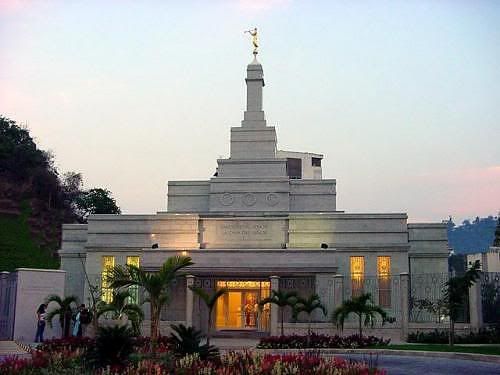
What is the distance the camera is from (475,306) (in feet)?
87.7

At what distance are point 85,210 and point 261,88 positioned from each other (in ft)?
93.1

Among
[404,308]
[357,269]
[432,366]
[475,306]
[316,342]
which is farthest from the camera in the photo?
[357,269]

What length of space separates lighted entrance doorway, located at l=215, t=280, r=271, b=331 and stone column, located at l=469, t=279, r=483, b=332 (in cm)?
1148

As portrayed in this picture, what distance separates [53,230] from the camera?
53.7 meters

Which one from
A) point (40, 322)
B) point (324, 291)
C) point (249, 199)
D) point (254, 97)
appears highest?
point (254, 97)

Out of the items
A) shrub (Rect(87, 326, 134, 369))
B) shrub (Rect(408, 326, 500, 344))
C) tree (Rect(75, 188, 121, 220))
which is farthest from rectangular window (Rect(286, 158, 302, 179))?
shrub (Rect(87, 326, 134, 369))

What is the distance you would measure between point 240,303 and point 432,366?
63.8 feet

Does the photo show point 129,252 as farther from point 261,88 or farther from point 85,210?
point 85,210

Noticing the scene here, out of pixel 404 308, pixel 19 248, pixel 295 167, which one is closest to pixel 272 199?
pixel 404 308

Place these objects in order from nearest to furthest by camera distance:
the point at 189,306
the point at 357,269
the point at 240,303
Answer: the point at 189,306
the point at 240,303
the point at 357,269

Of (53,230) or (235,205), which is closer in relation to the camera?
(235,205)

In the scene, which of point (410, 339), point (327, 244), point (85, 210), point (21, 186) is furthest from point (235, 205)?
point (85, 210)

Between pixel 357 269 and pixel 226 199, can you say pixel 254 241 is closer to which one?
pixel 226 199

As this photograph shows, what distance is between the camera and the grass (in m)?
46.6
